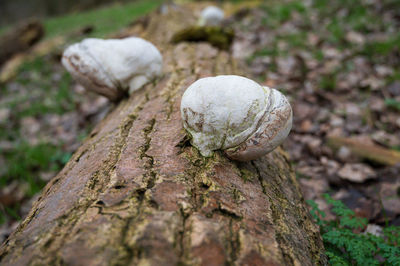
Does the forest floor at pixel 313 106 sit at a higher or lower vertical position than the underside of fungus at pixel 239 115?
lower

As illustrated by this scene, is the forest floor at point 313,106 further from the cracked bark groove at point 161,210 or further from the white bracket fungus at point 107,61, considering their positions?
the white bracket fungus at point 107,61

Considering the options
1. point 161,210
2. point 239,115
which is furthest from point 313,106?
point 161,210

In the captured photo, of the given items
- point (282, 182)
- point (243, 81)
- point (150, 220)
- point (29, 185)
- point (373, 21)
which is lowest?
point (373, 21)

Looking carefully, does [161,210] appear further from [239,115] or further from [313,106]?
[313,106]

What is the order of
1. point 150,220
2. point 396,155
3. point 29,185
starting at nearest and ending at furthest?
point 150,220, point 396,155, point 29,185

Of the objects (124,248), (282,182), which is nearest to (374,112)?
(282,182)

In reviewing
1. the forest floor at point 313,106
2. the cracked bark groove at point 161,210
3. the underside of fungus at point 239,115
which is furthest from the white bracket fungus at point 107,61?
the forest floor at point 313,106

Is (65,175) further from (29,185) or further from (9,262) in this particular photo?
(29,185)
